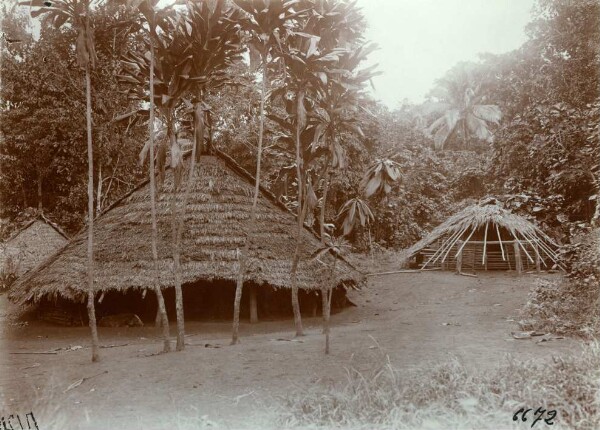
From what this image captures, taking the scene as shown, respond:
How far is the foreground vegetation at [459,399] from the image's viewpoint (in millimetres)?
4102

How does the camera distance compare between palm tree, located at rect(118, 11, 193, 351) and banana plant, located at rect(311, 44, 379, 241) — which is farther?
banana plant, located at rect(311, 44, 379, 241)

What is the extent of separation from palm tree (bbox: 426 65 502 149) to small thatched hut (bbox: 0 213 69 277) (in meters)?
13.9

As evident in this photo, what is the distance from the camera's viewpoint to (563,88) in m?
14.0

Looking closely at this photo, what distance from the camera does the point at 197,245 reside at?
1088 centimetres

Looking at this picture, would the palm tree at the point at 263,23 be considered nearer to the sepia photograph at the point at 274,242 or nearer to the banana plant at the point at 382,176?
the sepia photograph at the point at 274,242

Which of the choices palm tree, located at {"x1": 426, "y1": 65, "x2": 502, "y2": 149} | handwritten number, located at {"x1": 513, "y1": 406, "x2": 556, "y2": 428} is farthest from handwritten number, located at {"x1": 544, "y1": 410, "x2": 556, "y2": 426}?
palm tree, located at {"x1": 426, "y1": 65, "x2": 502, "y2": 149}

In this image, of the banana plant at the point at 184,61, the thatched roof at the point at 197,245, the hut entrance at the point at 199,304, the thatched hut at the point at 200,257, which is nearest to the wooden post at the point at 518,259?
the thatched roof at the point at 197,245

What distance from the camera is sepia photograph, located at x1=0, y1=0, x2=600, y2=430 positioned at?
5055 millimetres

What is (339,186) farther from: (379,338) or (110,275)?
(379,338)

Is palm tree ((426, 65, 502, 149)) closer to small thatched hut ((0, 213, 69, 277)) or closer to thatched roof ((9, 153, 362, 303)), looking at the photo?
thatched roof ((9, 153, 362, 303))

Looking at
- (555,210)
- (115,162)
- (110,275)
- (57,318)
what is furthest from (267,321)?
(115,162)

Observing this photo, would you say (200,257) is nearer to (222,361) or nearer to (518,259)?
(222,361)

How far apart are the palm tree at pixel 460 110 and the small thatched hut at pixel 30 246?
13.9 meters

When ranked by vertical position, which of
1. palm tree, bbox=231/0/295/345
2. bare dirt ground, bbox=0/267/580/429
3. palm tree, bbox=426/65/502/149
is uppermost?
palm tree, bbox=426/65/502/149
